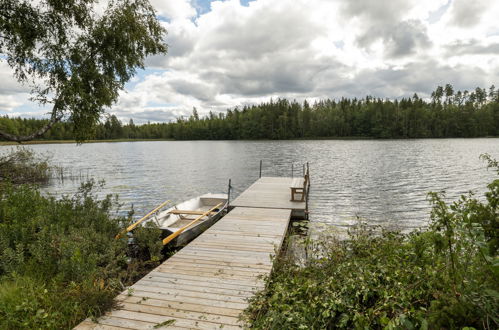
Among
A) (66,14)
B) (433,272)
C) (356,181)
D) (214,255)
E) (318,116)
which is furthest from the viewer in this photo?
(318,116)

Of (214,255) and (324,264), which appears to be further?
(214,255)

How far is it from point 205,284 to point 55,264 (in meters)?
2.83

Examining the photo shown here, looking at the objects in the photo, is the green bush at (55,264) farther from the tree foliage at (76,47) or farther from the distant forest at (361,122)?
the distant forest at (361,122)

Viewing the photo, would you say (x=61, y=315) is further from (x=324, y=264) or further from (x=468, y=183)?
(x=468, y=183)

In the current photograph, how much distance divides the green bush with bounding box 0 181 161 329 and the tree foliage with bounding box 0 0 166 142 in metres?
2.24

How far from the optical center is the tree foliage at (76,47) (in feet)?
23.4

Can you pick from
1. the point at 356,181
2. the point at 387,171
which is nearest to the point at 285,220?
the point at 356,181

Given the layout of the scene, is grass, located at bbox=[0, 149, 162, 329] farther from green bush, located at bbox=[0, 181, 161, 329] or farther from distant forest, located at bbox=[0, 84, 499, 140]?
distant forest, located at bbox=[0, 84, 499, 140]

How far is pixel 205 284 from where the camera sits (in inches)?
196

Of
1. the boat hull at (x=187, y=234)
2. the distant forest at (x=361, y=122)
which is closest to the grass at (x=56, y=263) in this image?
the boat hull at (x=187, y=234)

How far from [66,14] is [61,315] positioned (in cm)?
755

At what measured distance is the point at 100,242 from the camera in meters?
6.05

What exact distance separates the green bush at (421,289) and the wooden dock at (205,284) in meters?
0.53

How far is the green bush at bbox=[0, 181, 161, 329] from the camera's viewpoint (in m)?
3.82
